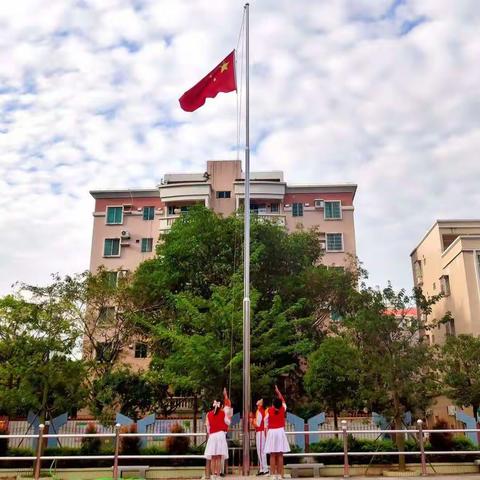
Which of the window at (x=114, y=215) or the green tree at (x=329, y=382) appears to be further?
the window at (x=114, y=215)

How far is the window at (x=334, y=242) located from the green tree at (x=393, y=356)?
18.1 m

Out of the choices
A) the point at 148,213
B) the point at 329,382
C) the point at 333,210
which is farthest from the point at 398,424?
the point at 148,213

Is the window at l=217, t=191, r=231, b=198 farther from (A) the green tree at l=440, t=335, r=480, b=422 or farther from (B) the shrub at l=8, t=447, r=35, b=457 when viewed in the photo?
(B) the shrub at l=8, t=447, r=35, b=457

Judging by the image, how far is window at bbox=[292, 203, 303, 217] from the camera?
118 feet

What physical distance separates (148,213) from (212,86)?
925 inches

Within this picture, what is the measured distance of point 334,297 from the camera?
82.7 feet

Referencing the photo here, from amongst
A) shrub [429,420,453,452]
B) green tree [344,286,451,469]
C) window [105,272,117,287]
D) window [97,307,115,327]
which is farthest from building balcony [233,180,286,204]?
shrub [429,420,453,452]

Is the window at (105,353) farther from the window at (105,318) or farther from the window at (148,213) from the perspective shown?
the window at (148,213)

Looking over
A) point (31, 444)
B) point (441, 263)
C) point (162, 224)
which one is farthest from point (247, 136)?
point (162, 224)

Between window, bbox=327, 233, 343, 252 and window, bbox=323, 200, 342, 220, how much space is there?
1.18m

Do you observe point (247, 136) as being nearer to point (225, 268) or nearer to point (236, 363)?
point (236, 363)

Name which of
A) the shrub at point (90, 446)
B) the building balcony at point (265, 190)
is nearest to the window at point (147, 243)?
the building balcony at point (265, 190)

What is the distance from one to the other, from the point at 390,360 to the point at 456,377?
17.7 feet

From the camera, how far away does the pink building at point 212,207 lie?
1377 inches
